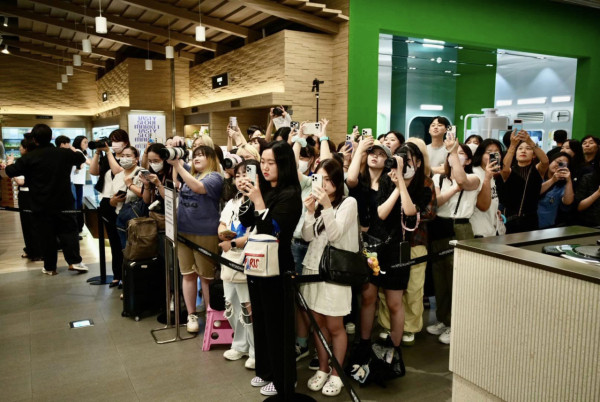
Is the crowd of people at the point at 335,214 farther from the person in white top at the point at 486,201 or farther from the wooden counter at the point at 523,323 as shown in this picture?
the wooden counter at the point at 523,323

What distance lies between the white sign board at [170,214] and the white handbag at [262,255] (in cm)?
121

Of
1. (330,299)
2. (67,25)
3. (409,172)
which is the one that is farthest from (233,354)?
(67,25)

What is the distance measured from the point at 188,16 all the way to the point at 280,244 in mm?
8728

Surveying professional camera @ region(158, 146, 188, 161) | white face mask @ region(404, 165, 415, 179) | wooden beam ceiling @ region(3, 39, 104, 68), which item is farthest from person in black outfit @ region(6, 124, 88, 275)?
wooden beam ceiling @ region(3, 39, 104, 68)

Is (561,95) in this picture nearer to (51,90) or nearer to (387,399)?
(387,399)

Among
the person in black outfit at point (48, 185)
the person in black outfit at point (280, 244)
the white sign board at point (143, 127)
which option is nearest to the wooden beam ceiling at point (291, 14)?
the person in black outfit at point (48, 185)

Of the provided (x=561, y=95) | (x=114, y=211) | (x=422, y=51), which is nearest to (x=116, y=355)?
(x=114, y=211)

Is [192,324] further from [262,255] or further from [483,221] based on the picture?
[483,221]

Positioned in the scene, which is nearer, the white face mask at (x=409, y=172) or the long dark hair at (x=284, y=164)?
the long dark hair at (x=284, y=164)

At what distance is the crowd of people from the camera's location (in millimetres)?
2715

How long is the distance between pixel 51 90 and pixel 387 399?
696 inches

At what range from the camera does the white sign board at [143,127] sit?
45.2 ft

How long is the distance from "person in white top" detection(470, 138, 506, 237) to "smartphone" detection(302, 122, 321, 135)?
133cm

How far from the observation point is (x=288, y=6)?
790 centimetres
